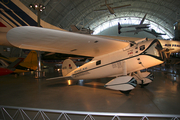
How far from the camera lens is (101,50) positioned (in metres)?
5.46

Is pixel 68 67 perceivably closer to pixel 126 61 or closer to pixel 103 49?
pixel 103 49

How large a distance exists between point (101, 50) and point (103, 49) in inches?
6.1

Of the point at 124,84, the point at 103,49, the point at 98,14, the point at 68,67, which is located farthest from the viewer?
the point at 98,14

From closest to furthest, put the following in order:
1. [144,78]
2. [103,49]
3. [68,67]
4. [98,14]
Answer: [103,49] < [144,78] < [68,67] < [98,14]

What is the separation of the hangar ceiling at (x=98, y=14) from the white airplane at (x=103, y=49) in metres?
17.5

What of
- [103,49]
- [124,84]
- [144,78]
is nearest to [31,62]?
[103,49]

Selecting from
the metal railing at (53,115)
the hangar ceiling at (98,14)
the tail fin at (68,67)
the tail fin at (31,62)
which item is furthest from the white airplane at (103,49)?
the hangar ceiling at (98,14)

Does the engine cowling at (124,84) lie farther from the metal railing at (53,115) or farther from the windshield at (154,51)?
the metal railing at (53,115)

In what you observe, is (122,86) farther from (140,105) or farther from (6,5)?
(6,5)

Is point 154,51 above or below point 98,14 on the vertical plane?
below

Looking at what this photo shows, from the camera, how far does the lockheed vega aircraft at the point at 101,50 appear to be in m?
3.36

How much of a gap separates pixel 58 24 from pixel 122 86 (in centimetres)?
2421

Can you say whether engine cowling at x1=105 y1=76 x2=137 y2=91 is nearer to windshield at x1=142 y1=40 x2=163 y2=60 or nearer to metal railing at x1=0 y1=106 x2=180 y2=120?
windshield at x1=142 y1=40 x2=163 y2=60

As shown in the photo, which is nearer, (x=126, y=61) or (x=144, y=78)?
(x=126, y=61)
